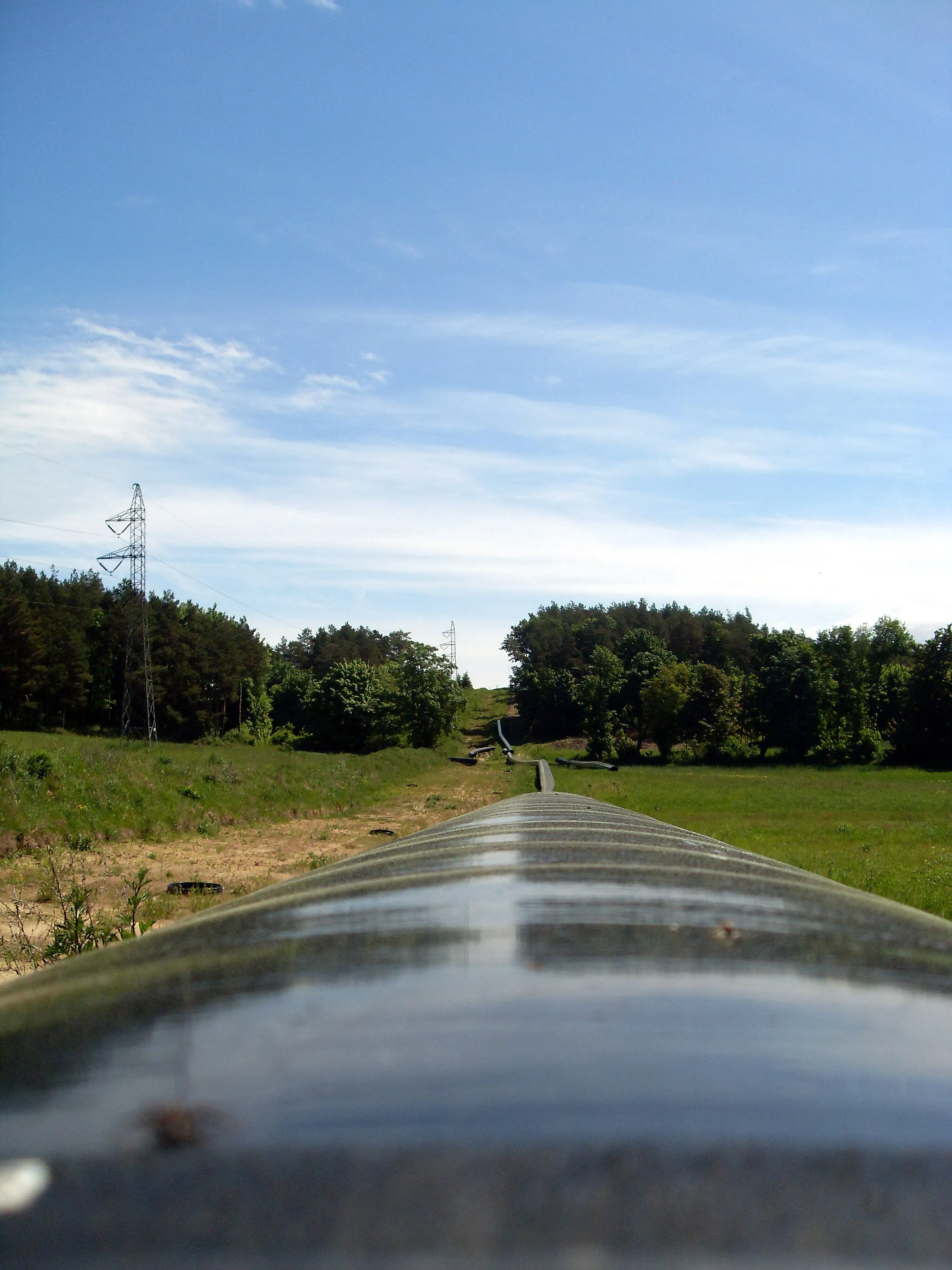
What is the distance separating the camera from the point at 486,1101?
1.16m

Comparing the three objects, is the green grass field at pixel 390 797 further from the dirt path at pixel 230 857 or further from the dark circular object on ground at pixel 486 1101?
the dark circular object on ground at pixel 486 1101

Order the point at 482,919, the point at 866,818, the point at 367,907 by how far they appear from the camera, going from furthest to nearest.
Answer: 1. the point at 866,818
2. the point at 367,907
3. the point at 482,919

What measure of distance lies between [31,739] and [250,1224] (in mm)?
25675

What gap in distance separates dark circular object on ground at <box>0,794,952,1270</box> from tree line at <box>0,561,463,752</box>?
2208 inches

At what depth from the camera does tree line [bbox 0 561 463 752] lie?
59.0m

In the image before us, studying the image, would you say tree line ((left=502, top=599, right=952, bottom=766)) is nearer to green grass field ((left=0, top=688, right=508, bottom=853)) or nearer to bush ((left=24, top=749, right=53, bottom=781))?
green grass field ((left=0, top=688, right=508, bottom=853))

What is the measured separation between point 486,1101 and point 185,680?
2819 inches

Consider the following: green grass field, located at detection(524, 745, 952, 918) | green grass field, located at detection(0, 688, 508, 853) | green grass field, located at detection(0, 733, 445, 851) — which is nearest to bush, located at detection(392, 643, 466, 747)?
green grass field, located at detection(524, 745, 952, 918)

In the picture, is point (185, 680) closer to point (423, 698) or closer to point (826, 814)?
point (423, 698)

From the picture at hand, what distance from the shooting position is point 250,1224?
92 centimetres

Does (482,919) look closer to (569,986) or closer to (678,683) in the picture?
(569,986)

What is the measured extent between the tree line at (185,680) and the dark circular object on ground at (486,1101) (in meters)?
56.1

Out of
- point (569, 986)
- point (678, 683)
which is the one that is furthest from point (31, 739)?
point (678, 683)

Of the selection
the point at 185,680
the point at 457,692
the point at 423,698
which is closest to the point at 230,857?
the point at 423,698
